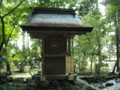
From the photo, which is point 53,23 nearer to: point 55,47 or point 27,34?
point 55,47

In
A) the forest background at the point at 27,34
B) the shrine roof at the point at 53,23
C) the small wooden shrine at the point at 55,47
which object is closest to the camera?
the shrine roof at the point at 53,23

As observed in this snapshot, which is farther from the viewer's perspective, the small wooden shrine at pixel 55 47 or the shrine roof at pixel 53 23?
the small wooden shrine at pixel 55 47

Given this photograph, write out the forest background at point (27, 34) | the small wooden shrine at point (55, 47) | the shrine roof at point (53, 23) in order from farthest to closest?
the forest background at point (27, 34)
the small wooden shrine at point (55, 47)
the shrine roof at point (53, 23)

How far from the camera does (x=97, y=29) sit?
446 inches

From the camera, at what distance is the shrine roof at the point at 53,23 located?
A: 215 inches

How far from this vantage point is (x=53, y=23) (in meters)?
5.88

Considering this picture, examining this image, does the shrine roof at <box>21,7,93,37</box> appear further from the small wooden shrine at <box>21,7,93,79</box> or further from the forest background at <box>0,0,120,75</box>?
the forest background at <box>0,0,120,75</box>

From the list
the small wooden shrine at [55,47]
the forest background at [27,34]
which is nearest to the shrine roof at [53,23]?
the small wooden shrine at [55,47]

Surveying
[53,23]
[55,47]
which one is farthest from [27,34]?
[53,23]

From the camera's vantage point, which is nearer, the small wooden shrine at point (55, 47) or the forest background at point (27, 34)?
the small wooden shrine at point (55, 47)

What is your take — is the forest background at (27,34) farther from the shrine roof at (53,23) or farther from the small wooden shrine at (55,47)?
the shrine roof at (53,23)

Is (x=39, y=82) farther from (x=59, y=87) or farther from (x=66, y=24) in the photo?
(x=66, y=24)

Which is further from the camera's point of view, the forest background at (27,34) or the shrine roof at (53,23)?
the forest background at (27,34)

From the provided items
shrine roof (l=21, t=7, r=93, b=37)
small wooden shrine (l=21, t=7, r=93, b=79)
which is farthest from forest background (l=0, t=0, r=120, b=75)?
shrine roof (l=21, t=7, r=93, b=37)
